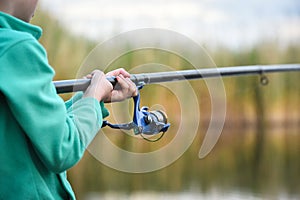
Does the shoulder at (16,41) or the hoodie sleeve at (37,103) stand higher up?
the shoulder at (16,41)

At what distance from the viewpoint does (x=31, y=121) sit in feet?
2.82

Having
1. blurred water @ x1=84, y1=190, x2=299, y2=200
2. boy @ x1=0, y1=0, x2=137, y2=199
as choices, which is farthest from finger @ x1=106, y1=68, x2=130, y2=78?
blurred water @ x1=84, y1=190, x2=299, y2=200

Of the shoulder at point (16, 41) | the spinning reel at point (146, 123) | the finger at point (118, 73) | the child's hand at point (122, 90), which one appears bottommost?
the spinning reel at point (146, 123)

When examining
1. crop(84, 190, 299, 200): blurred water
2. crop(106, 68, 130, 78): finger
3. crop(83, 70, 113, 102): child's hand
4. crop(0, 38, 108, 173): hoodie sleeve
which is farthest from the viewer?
crop(84, 190, 299, 200): blurred water

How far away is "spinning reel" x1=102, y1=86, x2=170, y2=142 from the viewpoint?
1.16 m

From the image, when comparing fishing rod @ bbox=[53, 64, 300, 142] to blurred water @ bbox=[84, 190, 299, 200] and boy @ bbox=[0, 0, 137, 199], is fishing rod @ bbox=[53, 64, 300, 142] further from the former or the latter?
blurred water @ bbox=[84, 190, 299, 200]

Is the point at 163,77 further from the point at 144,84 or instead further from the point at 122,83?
the point at 122,83

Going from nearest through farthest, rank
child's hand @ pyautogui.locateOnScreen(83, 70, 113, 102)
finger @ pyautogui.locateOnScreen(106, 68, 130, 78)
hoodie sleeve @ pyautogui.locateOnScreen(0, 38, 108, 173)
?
1. hoodie sleeve @ pyautogui.locateOnScreen(0, 38, 108, 173)
2. child's hand @ pyautogui.locateOnScreen(83, 70, 113, 102)
3. finger @ pyautogui.locateOnScreen(106, 68, 130, 78)

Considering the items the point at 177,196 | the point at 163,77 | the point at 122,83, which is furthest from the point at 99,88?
the point at 177,196

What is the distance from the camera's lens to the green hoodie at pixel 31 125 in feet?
2.82

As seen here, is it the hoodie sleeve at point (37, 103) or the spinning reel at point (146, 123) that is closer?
the hoodie sleeve at point (37, 103)

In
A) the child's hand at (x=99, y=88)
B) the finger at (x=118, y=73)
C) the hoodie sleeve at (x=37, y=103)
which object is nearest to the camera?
the hoodie sleeve at (x=37, y=103)

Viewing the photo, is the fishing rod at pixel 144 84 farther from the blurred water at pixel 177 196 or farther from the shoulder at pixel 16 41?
the blurred water at pixel 177 196

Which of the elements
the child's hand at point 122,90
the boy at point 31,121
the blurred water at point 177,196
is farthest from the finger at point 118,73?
the blurred water at point 177,196
